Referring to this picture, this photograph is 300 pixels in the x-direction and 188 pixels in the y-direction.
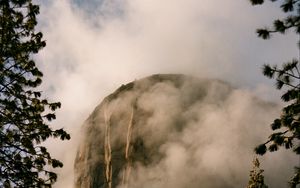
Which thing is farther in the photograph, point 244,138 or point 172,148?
point 244,138

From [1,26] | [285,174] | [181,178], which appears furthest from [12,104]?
[285,174]

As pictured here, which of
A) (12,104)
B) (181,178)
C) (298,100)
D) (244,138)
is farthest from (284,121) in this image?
(244,138)

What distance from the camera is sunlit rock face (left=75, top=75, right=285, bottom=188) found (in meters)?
99.1

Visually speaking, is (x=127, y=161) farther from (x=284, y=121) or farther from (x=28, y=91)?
(x=284, y=121)

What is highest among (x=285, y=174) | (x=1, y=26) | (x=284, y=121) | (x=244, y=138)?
(x=244, y=138)

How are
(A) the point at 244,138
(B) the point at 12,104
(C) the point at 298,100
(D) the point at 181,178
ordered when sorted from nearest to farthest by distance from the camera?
(C) the point at 298,100
(B) the point at 12,104
(D) the point at 181,178
(A) the point at 244,138

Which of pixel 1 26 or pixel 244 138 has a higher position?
pixel 244 138

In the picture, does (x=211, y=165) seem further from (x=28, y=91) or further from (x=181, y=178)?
(x=28, y=91)

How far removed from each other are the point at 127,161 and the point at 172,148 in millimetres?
9086

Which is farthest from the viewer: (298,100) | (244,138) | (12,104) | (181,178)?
(244,138)

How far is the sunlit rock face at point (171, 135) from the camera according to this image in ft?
325

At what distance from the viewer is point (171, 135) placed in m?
103

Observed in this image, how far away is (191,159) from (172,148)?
221 inches

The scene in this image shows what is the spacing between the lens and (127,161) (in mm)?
100500
